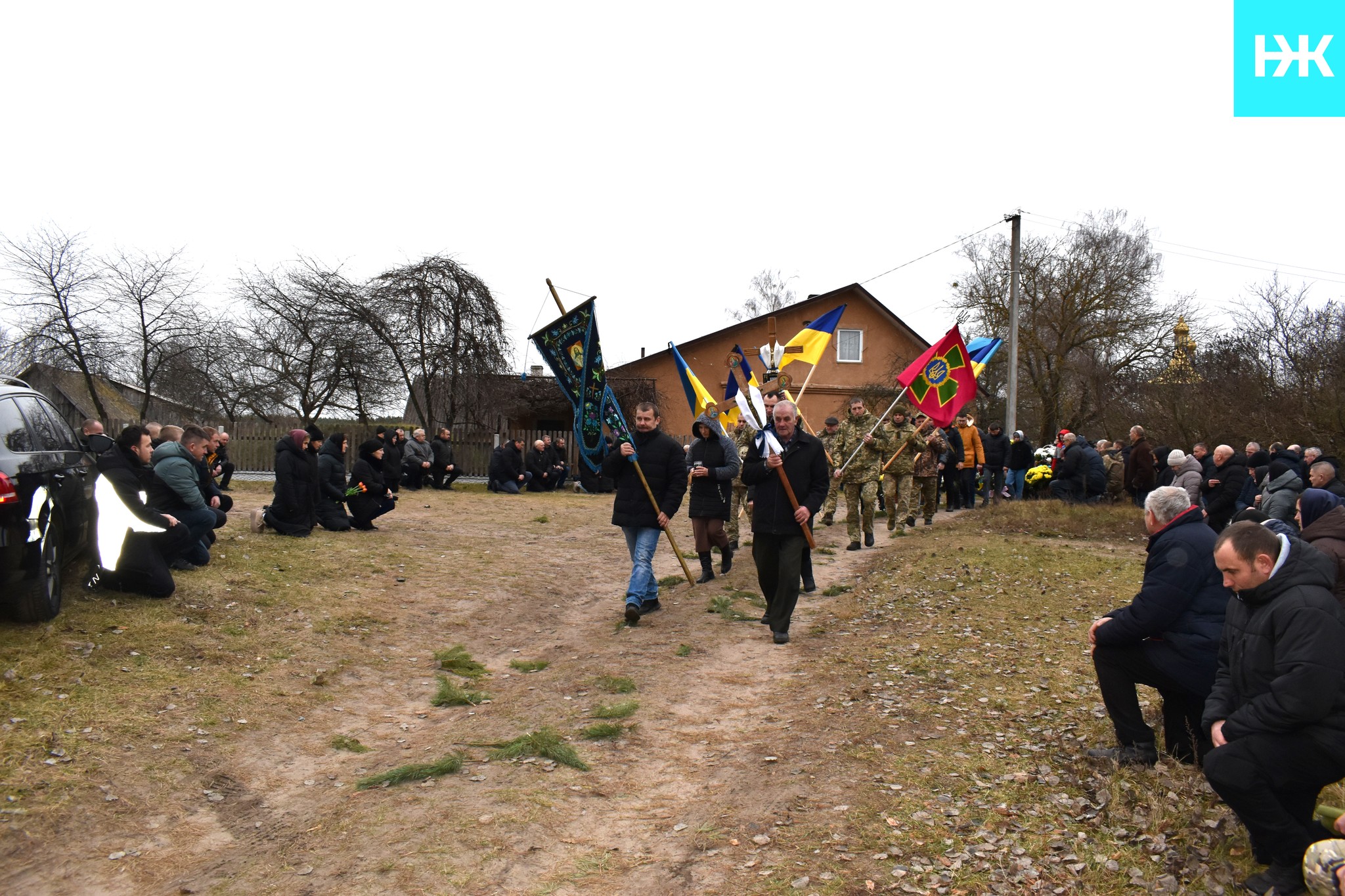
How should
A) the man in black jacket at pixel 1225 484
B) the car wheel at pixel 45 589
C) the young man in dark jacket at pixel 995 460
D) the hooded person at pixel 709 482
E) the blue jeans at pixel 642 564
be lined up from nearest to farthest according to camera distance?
the car wheel at pixel 45 589 → the blue jeans at pixel 642 564 → the hooded person at pixel 709 482 → the man in black jacket at pixel 1225 484 → the young man in dark jacket at pixel 995 460

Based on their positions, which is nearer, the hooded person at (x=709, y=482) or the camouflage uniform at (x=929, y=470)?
the hooded person at (x=709, y=482)

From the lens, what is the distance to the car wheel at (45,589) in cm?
691

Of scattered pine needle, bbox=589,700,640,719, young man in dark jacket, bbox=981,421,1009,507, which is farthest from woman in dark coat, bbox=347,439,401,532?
young man in dark jacket, bbox=981,421,1009,507

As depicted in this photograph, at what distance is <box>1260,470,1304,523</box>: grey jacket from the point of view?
11461 millimetres

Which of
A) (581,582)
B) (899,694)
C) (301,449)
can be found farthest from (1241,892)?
(301,449)

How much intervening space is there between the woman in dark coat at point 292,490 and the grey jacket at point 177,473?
10.9 ft

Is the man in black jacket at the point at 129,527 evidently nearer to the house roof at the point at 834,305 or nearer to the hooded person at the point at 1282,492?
the hooded person at the point at 1282,492

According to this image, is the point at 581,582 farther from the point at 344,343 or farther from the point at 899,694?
the point at 344,343

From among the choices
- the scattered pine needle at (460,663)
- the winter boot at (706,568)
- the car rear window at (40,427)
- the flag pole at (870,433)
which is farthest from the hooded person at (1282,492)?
the car rear window at (40,427)

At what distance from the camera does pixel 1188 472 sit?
583 inches

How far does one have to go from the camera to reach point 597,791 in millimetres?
5207

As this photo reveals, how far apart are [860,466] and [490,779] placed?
943 centimetres

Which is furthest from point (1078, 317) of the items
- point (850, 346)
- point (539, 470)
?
point (539, 470)

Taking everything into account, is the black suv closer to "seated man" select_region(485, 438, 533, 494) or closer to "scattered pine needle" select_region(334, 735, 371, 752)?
"scattered pine needle" select_region(334, 735, 371, 752)
